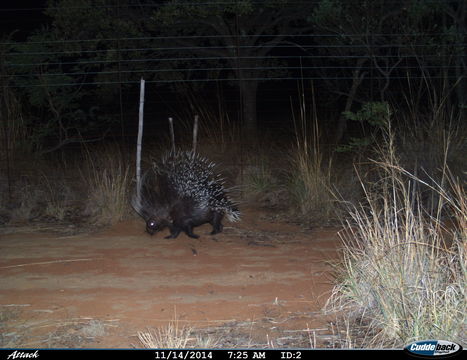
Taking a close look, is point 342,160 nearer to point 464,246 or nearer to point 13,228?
point 13,228

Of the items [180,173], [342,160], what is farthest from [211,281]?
[342,160]

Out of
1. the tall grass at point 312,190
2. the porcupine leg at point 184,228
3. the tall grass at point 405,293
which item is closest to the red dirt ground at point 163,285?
the porcupine leg at point 184,228

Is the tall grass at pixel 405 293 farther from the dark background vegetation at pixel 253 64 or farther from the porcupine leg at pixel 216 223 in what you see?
the dark background vegetation at pixel 253 64

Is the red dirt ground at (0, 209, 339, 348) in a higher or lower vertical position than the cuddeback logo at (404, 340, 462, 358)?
higher

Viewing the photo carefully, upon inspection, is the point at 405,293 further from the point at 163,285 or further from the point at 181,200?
the point at 181,200

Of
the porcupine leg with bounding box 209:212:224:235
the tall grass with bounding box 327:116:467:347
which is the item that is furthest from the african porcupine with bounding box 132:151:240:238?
the tall grass with bounding box 327:116:467:347

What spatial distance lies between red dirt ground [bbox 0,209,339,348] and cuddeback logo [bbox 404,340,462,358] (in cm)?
52

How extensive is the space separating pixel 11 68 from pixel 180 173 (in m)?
4.59

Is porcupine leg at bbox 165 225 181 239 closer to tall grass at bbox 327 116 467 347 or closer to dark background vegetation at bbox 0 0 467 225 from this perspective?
dark background vegetation at bbox 0 0 467 225

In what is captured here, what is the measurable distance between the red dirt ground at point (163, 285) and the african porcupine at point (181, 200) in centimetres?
17

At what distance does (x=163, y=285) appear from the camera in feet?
15.5

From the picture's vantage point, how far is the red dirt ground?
377cm

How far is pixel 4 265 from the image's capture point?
5406 millimetres

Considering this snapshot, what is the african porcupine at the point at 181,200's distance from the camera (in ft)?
20.9
